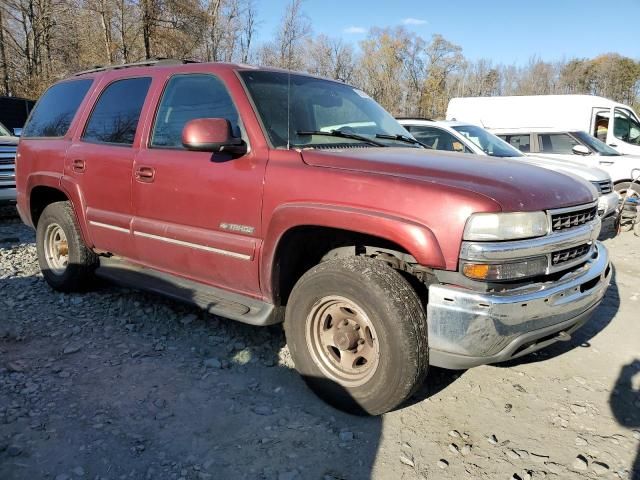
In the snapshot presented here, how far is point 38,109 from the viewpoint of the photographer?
5.05 m

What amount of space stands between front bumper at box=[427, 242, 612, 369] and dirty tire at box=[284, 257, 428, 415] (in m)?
0.11

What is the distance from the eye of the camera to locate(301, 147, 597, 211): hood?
252 cm

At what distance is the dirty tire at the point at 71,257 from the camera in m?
4.48

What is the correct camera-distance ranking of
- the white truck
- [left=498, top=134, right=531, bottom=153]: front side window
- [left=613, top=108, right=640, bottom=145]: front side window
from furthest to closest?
1. [left=613, top=108, right=640, bottom=145]: front side window
2. [left=498, top=134, right=531, bottom=153]: front side window
3. the white truck

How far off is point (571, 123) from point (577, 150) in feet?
15.8

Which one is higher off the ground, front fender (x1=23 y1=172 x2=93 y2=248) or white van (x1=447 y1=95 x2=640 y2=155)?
white van (x1=447 y1=95 x2=640 y2=155)

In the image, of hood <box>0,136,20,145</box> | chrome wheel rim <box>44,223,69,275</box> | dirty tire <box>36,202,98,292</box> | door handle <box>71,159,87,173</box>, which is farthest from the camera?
hood <box>0,136,20,145</box>

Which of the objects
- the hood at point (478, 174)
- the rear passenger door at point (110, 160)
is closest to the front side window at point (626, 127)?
the hood at point (478, 174)

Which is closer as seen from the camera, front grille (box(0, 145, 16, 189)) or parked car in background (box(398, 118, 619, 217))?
parked car in background (box(398, 118, 619, 217))

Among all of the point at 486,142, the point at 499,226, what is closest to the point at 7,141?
the point at 486,142

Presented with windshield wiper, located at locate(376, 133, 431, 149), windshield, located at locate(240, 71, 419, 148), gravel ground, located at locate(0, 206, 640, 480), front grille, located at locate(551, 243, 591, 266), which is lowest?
gravel ground, located at locate(0, 206, 640, 480)

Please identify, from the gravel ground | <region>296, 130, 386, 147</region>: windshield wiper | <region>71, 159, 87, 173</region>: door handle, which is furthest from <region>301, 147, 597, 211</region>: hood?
<region>71, 159, 87, 173</region>: door handle

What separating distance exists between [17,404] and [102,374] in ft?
1.65

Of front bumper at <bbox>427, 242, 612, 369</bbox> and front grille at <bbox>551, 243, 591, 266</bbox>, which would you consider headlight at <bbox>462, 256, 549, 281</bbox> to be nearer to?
front bumper at <bbox>427, 242, 612, 369</bbox>
